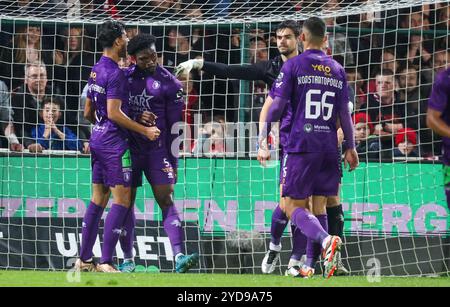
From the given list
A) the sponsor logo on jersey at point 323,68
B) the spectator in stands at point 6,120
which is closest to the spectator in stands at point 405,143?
the sponsor logo on jersey at point 323,68

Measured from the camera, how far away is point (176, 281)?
29.0ft

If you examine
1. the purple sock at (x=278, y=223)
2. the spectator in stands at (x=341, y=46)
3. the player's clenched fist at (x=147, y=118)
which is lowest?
the purple sock at (x=278, y=223)

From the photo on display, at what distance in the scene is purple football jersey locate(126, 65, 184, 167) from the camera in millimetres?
10297

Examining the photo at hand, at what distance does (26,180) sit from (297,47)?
3247 millimetres

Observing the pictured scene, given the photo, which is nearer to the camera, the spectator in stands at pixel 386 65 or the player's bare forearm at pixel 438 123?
the player's bare forearm at pixel 438 123

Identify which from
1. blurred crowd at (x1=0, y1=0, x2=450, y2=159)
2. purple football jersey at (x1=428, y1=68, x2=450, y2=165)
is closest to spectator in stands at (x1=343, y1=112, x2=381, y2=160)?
blurred crowd at (x1=0, y1=0, x2=450, y2=159)

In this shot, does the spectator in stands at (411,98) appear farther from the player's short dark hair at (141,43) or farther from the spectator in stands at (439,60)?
the player's short dark hair at (141,43)

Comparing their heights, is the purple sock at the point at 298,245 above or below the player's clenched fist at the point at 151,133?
below

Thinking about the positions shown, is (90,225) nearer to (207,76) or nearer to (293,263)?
Answer: (293,263)

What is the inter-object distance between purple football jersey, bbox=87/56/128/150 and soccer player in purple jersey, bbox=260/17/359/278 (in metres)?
1.58

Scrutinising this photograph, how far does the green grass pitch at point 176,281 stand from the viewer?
8.39 meters

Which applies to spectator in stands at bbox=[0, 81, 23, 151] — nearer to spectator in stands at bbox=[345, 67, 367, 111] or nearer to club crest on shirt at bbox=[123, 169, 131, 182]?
club crest on shirt at bbox=[123, 169, 131, 182]

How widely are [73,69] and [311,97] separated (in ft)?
13.9

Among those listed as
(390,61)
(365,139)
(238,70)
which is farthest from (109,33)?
(390,61)
